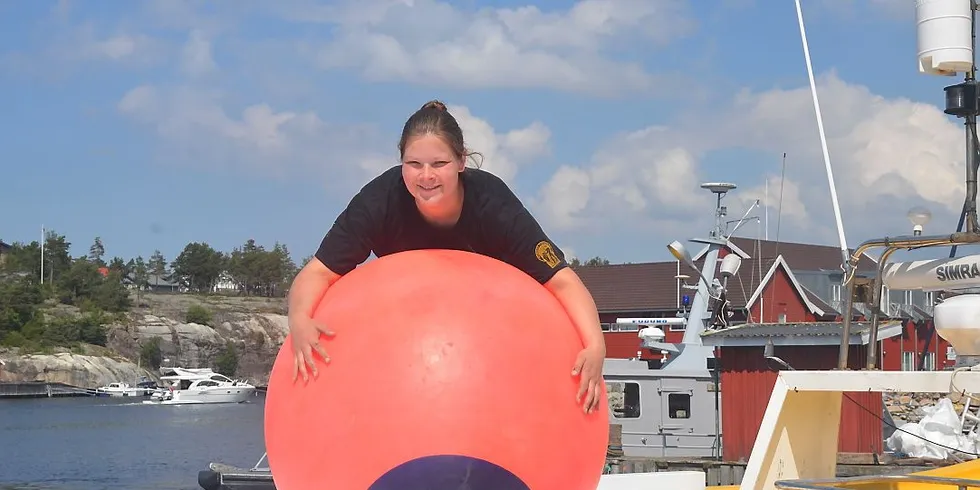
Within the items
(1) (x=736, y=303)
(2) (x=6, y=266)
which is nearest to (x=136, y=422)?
(1) (x=736, y=303)

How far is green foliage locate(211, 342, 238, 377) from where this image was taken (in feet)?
363

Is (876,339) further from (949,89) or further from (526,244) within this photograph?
(526,244)

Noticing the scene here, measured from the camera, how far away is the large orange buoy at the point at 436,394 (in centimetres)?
384

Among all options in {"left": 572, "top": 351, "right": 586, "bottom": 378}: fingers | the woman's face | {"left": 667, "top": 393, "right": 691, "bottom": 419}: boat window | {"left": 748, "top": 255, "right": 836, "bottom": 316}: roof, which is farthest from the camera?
{"left": 748, "top": 255, "right": 836, "bottom": 316}: roof

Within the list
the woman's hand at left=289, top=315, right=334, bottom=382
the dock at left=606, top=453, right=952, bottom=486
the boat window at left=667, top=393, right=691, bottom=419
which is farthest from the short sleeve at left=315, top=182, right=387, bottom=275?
the boat window at left=667, top=393, right=691, bottom=419

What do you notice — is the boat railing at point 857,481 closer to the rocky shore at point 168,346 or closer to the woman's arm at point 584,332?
the woman's arm at point 584,332

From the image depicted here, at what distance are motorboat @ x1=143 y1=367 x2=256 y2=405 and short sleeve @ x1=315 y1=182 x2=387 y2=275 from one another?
293 feet

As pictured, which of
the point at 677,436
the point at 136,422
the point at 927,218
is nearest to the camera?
the point at 927,218

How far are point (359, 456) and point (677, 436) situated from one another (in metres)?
20.9

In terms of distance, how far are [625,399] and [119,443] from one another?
3824cm

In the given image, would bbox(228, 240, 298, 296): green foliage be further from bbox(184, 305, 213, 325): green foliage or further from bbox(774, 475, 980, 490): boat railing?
bbox(774, 475, 980, 490): boat railing

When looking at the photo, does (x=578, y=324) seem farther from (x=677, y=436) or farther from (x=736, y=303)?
(x=736, y=303)

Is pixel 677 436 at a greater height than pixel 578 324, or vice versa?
pixel 578 324

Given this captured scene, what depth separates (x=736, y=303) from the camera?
5009cm
